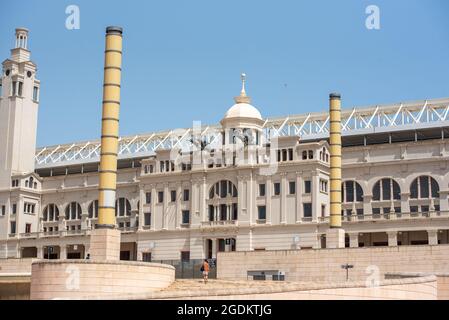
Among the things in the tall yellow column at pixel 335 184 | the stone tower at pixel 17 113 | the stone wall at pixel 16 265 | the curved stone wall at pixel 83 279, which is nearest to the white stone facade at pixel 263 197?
the stone tower at pixel 17 113

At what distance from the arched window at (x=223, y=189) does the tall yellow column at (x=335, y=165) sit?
24.9 meters

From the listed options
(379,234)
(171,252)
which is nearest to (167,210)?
(171,252)

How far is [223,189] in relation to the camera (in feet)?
301

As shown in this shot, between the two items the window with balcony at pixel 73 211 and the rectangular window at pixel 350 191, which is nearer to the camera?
the rectangular window at pixel 350 191

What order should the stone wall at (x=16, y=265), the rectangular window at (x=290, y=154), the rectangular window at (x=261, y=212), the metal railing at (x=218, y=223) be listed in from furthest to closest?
the metal railing at (x=218, y=223) → the rectangular window at (x=261, y=212) → the rectangular window at (x=290, y=154) → the stone wall at (x=16, y=265)

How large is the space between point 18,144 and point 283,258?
5502 cm

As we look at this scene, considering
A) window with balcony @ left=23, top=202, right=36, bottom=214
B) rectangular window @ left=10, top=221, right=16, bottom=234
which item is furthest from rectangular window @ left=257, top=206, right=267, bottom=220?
rectangular window @ left=10, top=221, right=16, bottom=234

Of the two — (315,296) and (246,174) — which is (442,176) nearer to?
(246,174)

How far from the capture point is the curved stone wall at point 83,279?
140 feet

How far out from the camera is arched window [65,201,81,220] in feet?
354

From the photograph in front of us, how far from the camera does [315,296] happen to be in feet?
130

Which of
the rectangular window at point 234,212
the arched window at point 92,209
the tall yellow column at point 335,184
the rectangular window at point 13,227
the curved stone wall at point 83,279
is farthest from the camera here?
the rectangular window at point 13,227

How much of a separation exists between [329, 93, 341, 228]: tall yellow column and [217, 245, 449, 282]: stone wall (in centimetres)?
349

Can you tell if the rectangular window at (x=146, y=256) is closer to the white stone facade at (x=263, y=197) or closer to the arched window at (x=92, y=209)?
the white stone facade at (x=263, y=197)
